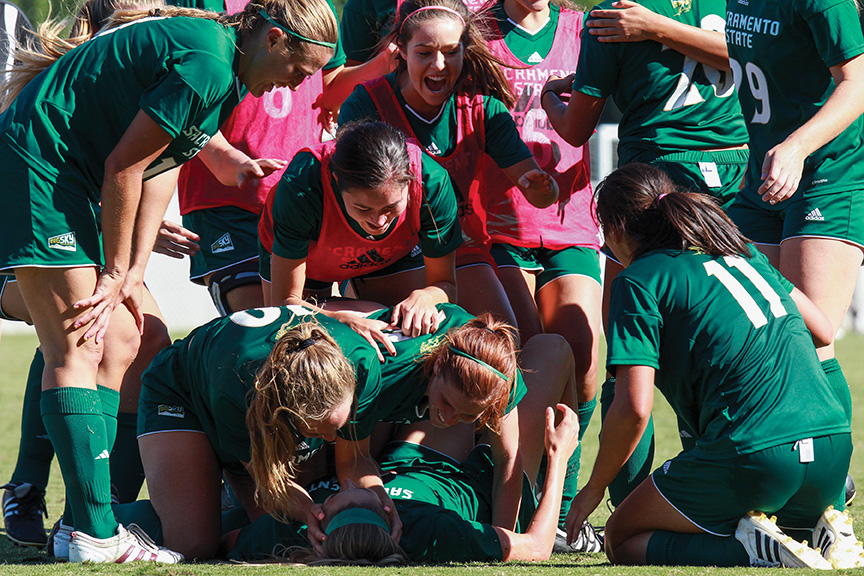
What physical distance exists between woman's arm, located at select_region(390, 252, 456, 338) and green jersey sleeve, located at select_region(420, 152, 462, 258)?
4 cm

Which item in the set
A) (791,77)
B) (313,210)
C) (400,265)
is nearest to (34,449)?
(313,210)

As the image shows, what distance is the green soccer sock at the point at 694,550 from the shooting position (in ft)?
9.12

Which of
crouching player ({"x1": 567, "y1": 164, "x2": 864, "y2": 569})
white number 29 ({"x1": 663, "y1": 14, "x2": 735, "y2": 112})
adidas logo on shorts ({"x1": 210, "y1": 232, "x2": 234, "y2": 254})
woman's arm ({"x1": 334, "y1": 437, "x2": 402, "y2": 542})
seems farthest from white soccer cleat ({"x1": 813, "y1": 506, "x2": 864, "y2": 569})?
adidas logo on shorts ({"x1": 210, "y1": 232, "x2": 234, "y2": 254})

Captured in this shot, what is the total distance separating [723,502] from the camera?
9.21ft

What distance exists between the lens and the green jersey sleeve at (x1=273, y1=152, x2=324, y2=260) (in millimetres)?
3293

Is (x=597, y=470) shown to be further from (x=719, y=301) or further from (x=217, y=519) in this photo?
(x=217, y=519)

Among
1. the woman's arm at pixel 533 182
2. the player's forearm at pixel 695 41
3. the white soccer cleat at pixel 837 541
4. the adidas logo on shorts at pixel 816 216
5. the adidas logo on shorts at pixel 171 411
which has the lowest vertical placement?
the white soccer cleat at pixel 837 541

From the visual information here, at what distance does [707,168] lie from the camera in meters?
3.70

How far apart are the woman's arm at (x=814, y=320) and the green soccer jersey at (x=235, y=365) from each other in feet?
4.32

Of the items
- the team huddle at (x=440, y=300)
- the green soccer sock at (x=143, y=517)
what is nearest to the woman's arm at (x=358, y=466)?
the team huddle at (x=440, y=300)

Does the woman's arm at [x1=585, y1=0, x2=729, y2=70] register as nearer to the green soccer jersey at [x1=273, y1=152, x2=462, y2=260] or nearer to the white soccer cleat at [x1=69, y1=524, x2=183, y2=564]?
the green soccer jersey at [x1=273, y1=152, x2=462, y2=260]

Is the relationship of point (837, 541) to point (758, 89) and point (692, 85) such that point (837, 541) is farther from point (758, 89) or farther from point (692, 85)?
point (692, 85)

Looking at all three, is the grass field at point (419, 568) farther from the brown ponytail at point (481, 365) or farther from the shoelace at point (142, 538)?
the brown ponytail at point (481, 365)

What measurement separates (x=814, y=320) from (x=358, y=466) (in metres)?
1.49
